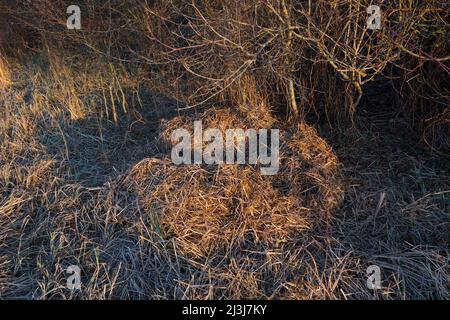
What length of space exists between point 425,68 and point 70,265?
3246 millimetres

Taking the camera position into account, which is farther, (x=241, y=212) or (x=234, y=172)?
Result: (x=234, y=172)

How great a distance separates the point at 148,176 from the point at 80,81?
2.32 metres

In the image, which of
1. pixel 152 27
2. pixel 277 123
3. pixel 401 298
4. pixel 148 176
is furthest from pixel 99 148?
pixel 401 298

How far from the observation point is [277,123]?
3.88m

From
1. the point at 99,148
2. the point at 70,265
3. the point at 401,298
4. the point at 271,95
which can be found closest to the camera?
the point at 401,298

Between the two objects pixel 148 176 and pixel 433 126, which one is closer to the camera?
pixel 148 176

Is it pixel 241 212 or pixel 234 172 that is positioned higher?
pixel 234 172

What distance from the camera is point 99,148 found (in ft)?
12.6

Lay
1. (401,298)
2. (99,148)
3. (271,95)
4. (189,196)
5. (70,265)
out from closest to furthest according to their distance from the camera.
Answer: (401,298), (70,265), (189,196), (99,148), (271,95)

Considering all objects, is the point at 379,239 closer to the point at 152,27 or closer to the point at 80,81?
the point at 152,27

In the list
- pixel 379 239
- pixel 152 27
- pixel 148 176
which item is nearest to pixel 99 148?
pixel 148 176

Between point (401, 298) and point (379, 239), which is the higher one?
point (379, 239)

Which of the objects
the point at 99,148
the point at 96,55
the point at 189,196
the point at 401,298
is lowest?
the point at 401,298

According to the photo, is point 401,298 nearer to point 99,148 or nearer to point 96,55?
point 99,148
